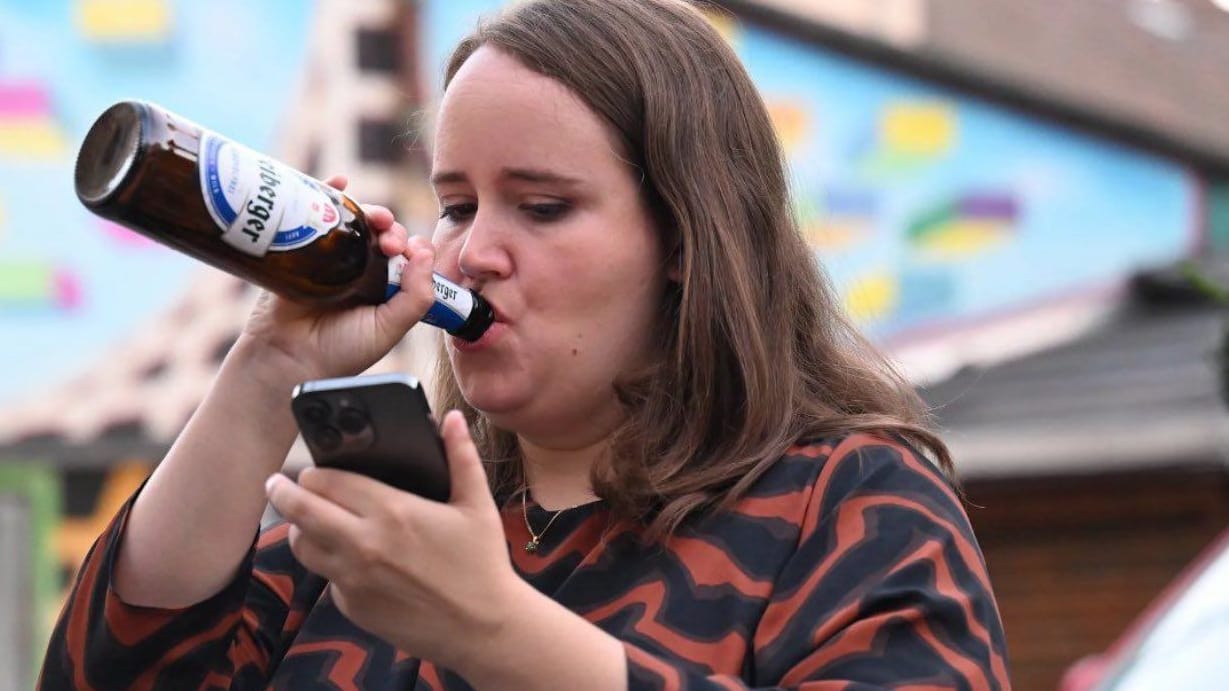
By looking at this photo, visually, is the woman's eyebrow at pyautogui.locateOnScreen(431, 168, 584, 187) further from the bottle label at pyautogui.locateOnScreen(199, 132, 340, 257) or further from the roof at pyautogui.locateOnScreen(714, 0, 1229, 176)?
the roof at pyautogui.locateOnScreen(714, 0, 1229, 176)

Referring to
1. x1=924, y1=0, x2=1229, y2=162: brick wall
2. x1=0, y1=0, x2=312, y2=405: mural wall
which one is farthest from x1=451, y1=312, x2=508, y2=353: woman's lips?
x1=924, y1=0, x2=1229, y2=162: brick wall

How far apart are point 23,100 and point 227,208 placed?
5275mm

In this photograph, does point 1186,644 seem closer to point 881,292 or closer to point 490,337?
point 490,337


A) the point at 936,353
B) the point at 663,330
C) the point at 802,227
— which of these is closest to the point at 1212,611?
the point at 802,227

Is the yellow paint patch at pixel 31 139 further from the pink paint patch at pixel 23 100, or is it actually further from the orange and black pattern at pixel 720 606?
the orange and black pattern at pixel 720 606

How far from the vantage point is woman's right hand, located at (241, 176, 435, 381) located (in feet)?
5.98

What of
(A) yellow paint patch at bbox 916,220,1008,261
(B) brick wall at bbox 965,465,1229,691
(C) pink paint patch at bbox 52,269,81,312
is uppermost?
(C) pink paint patch at bbox 52,269,81,312

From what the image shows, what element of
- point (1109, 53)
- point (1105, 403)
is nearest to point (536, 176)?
point (1105, 403)

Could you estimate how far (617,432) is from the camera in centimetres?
189

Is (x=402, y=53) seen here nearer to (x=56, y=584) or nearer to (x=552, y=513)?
(x=56, y=584)

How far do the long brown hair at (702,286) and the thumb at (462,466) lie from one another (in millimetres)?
367

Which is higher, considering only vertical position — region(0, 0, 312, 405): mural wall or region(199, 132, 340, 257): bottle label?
region(199, 132, 340, 257): bottle label

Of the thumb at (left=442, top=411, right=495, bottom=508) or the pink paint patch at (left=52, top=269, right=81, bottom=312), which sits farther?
the pink paint patch at (left=52, top=269, right=81, bottom=312)

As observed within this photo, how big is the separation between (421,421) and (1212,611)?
1.55 m
